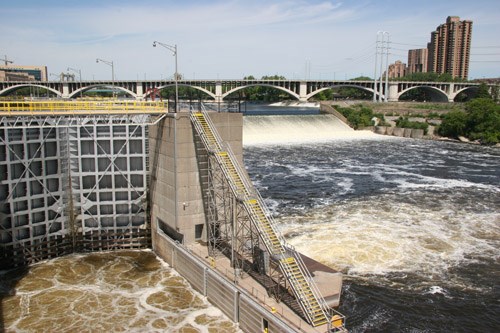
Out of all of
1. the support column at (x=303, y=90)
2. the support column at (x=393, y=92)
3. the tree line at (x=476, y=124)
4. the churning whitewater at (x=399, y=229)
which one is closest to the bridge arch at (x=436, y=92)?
the support column at (x=393, y=92)

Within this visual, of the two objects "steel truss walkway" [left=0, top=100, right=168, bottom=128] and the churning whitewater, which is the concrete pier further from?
the churning whitewater

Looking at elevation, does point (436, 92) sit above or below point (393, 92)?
above

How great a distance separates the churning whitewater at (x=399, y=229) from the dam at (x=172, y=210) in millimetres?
4997

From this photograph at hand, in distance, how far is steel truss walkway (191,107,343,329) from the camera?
22.0 meters

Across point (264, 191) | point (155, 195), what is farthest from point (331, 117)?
point (155, 195)

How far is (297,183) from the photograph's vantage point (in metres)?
61.7

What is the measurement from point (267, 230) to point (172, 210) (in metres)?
8.72

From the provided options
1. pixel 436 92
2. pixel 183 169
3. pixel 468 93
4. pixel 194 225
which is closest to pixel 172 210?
pixel 194 225

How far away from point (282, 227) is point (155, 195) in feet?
41.5

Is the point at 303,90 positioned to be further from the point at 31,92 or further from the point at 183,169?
the point at 183,169

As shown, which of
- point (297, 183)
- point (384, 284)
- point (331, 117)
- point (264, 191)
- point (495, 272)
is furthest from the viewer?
point (331, 117)

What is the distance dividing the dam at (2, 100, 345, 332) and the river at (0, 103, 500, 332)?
5.51ft

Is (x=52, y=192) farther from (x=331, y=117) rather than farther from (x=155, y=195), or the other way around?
(x=331, y=117)

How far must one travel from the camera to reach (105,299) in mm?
27328
